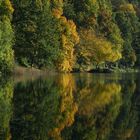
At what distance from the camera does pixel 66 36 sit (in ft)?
314

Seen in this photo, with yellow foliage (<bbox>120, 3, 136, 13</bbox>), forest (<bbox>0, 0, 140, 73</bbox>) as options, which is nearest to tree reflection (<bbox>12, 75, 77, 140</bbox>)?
forest (<bbox>0, 0, 140, 73</bbox>)

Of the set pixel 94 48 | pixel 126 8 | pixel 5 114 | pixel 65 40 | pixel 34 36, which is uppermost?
pixel 126 8

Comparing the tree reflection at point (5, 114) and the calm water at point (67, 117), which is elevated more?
the tree reflection at point (5, 114)

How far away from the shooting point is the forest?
80.4 metres

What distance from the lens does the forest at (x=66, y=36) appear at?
264 ft

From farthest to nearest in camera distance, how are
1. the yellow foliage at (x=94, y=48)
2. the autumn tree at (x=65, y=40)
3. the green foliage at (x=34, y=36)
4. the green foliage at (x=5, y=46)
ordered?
the yellow foliage at (x=94, y=48) < the autumn tree at (x=65, y=40) < the green foliage at (x=34, y=36) < the green foliage at (x=5, y=46)

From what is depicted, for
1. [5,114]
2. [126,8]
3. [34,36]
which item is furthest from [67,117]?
[126,8]

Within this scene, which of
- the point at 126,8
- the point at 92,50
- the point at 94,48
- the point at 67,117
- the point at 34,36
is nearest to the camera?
the point at 67,117

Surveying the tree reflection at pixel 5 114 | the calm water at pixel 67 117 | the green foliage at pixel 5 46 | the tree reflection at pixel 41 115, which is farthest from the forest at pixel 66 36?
the calm water at pixel 67 117

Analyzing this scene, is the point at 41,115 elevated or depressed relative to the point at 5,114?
depressed

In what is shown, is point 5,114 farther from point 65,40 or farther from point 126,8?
point 126,8

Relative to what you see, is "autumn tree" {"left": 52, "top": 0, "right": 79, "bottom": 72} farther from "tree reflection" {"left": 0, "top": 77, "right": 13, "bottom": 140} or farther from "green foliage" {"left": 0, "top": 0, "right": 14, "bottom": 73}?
"tree reflection" {"left": 0, "top": 77, "right": 13, "bottom": 140}

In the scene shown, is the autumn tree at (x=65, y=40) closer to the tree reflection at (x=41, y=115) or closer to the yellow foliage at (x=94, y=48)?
the yellow foliage at (x=94, y=48)

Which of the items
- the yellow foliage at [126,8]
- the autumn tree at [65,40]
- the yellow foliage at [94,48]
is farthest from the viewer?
the yellow foliage at [126,8]
